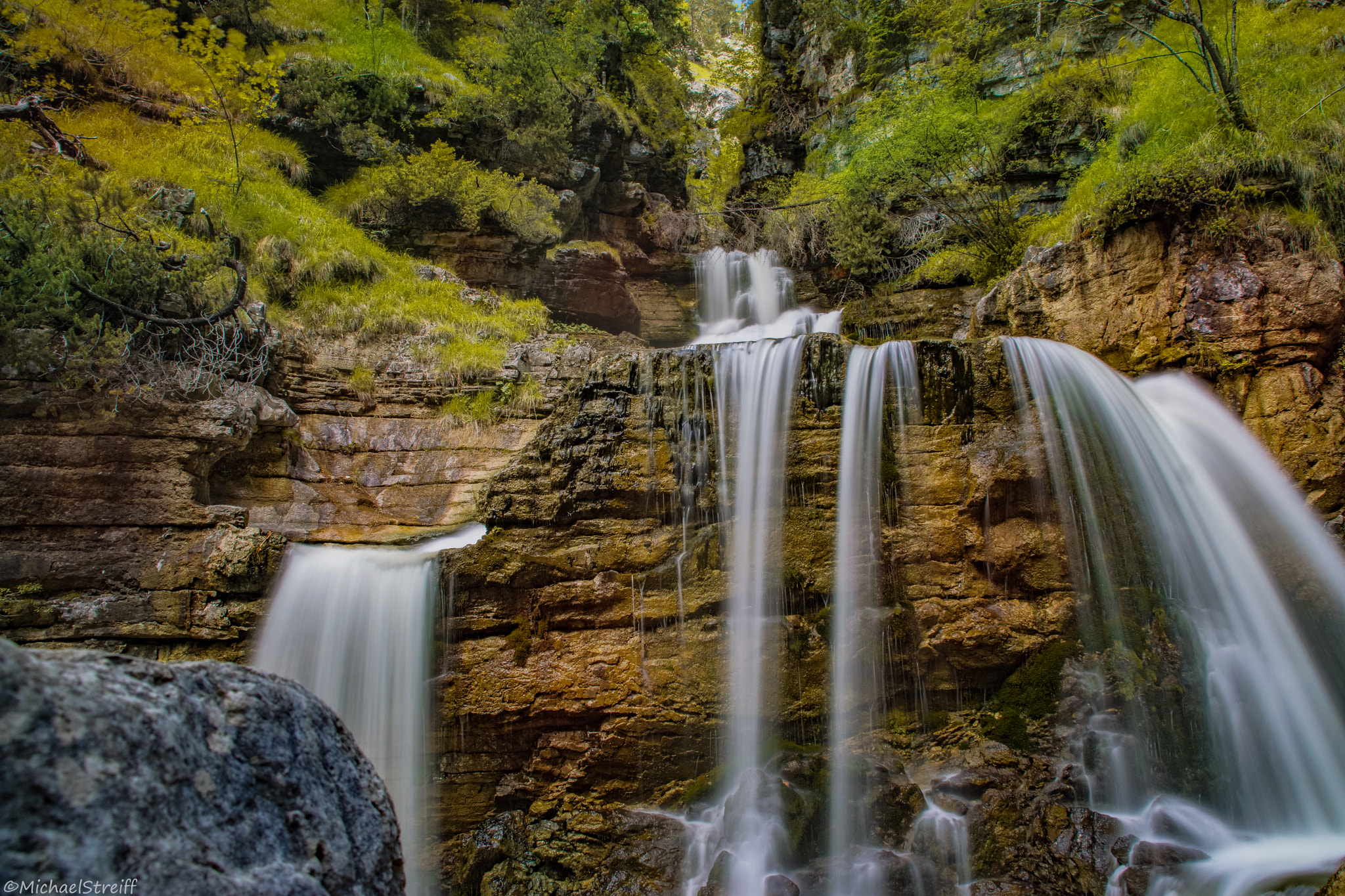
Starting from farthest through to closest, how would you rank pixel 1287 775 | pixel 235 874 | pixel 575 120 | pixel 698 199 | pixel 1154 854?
1. pixel 698 199
2. pixel 575 120
3. pixel 1287 775
4. pixel 1154 854
5. pixel 235 874

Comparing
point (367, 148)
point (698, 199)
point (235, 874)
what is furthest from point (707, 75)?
point (235, 874)

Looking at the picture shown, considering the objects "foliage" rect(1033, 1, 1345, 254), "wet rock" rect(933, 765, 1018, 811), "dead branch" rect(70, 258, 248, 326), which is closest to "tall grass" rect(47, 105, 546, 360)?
"dead branch" rect(70, 258, 248, 326)

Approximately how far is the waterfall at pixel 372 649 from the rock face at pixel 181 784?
171 inches

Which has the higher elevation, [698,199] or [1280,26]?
[698,199]

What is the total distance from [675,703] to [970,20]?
1626 centimetres

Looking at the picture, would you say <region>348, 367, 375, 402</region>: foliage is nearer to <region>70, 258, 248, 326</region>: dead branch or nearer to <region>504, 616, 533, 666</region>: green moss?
<region>70, 258, 248, 326</region>: dead branch

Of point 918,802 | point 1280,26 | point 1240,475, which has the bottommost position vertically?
point 918,802

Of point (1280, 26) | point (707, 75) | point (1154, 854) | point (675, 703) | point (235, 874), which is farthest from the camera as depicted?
point (707, 75)

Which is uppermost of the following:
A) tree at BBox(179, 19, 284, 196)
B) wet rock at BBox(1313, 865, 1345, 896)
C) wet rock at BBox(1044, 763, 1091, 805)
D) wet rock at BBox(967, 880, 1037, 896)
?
tree at BBox(179, 19, 284, 196)

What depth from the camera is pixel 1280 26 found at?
9.62 meters

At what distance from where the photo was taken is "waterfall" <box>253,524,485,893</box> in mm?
6441

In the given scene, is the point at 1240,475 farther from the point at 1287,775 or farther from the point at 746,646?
the point at 746,646

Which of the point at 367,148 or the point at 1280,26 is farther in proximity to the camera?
the point at 367,148

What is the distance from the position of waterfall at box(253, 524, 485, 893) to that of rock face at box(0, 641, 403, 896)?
171 inches
